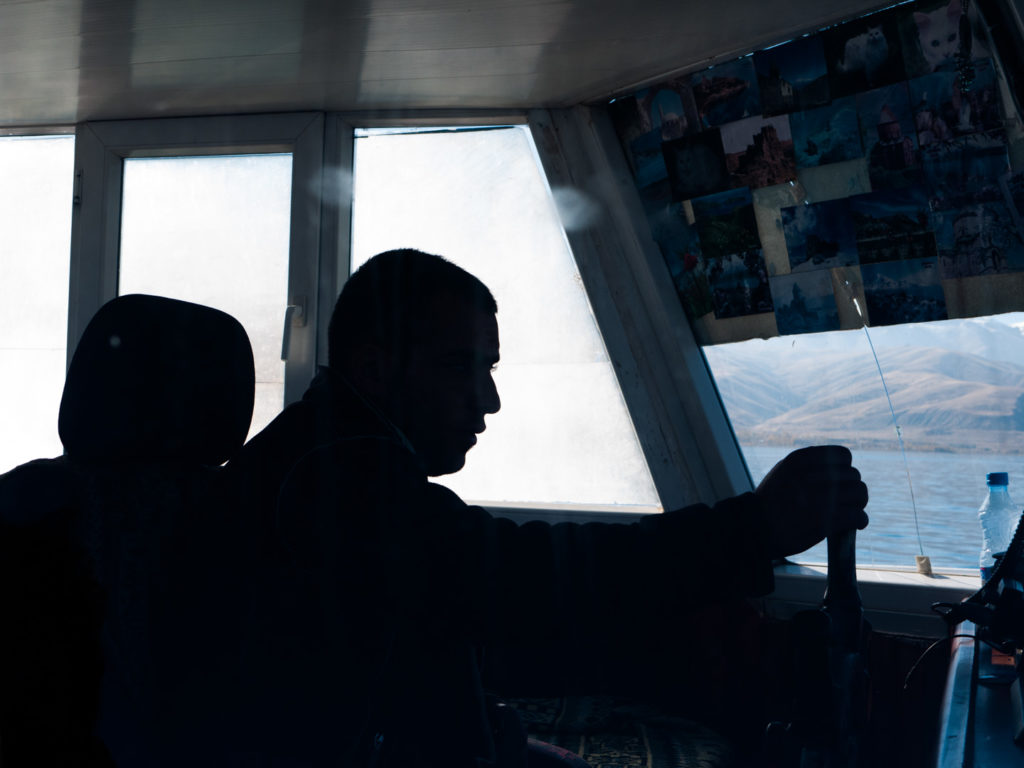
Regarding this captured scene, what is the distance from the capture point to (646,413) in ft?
8.15

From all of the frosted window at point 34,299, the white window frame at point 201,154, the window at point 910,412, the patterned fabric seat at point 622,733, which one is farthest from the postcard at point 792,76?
the frosted window at point 34,299

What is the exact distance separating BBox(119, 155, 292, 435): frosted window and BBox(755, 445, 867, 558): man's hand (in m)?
2.16

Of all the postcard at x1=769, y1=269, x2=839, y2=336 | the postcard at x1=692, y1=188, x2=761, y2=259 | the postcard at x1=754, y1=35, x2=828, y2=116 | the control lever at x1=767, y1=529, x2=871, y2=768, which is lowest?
the control lever at x1=767, y1=529, x2=871, y2=768

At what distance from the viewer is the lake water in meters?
1.99

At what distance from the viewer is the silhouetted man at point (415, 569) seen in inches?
31.8

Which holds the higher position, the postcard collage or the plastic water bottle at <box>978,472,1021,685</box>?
the postcard collage

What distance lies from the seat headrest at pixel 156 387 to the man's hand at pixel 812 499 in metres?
0.83

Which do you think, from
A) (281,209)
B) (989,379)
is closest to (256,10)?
(281,209)

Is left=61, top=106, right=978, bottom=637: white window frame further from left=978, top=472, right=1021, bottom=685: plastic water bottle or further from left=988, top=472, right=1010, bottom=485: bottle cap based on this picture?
left=988, top=472, right=1010, bottom=485: bottle cap

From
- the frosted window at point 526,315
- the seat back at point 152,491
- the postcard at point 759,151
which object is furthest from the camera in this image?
the frosted window at point 526,315

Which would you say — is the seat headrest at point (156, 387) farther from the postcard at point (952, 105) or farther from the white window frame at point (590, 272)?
the postcard at point (952, 105)

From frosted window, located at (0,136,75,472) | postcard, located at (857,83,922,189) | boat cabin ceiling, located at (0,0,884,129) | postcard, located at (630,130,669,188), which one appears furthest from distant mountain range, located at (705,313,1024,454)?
frosted window, located at (0,136,75,472)

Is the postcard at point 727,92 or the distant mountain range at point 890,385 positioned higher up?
the postcard at point 727,92

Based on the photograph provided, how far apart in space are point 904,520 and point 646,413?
0.76 meters
